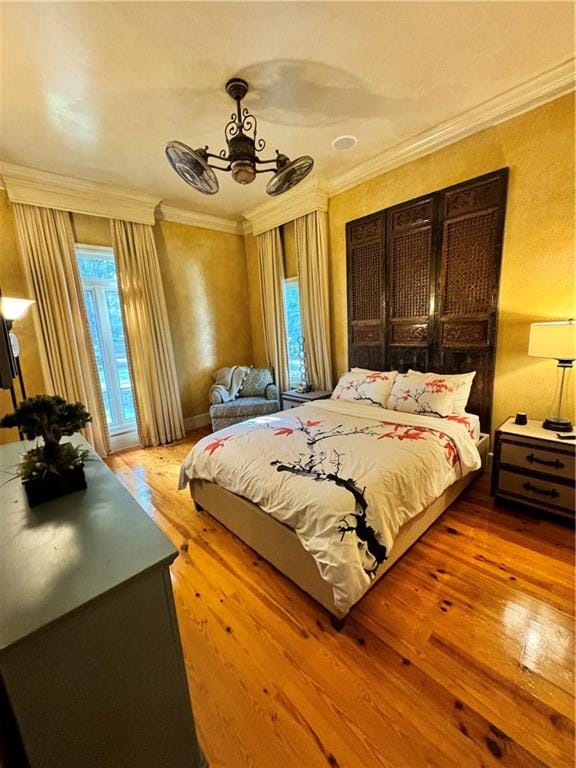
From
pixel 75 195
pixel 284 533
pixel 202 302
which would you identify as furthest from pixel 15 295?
pixel 284 533

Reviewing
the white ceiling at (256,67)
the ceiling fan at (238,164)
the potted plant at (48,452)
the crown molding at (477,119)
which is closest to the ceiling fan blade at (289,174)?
the ceiling fan at (238,164)

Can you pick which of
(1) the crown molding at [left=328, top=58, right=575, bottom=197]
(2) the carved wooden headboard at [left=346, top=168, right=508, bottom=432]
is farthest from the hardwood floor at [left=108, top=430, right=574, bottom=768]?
(1) the crown molding at [left=328, top=58, right=575, bottom=197]

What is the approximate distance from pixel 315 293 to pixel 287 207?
3.70 feet

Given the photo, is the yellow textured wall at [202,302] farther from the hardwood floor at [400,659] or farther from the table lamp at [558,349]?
the table lamp at [558,349]

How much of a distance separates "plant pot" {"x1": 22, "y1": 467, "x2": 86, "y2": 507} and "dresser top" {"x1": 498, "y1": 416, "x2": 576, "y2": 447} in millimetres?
2653

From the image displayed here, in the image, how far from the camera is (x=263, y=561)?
1977mm

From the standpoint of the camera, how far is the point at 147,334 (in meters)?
3.85

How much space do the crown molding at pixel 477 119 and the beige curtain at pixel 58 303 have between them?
308 cm

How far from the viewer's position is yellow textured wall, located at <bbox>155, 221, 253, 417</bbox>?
4203mm

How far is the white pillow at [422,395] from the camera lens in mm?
2607

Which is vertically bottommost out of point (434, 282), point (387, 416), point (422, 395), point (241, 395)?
point (241, 395)

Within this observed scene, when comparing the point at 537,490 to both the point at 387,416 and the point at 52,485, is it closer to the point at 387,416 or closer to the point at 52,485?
the point at 387,416

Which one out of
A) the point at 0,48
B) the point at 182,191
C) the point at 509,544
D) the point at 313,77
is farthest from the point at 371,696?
the point at 182,191

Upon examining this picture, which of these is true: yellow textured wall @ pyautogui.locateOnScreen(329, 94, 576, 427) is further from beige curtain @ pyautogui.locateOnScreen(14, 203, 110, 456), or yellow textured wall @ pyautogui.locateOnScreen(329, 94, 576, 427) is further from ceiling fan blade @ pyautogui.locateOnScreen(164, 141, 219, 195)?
beige curtain @ pyautogui.locateOnScreen(14, 203, 110, 456)
